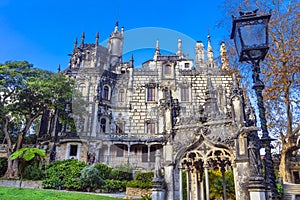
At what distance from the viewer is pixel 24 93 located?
24.8 metres

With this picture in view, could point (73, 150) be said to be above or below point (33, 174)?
above

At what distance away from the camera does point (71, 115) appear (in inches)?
1182

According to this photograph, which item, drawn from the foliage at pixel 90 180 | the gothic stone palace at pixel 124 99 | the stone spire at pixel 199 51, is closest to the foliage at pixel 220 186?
the gothic stone palace at pixel 124 99

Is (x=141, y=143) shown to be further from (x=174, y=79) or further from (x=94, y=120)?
(x=174, y=79)

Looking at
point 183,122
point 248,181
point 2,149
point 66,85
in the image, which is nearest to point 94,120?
point 66,85

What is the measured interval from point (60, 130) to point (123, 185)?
45.0 feet

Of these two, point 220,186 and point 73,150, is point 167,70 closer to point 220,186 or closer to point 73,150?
point 73,150

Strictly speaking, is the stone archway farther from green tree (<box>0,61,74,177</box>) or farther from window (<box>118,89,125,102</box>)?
window (<box>118,89,125,102</box>)

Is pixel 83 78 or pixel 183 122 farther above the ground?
pixel 83 78

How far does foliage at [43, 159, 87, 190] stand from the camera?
19.3 m

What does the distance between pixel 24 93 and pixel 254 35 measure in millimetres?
24256

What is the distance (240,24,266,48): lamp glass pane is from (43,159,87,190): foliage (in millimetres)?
17159

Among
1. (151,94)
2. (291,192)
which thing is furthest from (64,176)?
(291,192)

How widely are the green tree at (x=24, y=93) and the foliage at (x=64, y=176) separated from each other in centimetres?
458
